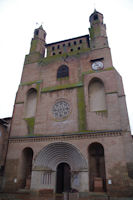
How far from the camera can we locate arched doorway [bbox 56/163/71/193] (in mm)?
15951

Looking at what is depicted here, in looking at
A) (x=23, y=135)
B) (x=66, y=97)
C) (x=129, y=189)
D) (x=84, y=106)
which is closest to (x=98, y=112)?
(x=84, y=106)

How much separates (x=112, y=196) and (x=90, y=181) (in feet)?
8.15

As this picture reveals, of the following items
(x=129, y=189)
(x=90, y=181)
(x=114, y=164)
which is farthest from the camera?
(x=90, y=181)

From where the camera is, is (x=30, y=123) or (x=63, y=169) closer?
(x=63, y=169)

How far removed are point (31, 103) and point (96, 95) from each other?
825 cm

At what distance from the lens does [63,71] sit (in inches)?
821

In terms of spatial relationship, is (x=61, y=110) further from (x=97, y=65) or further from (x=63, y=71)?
(x=97, y=65)

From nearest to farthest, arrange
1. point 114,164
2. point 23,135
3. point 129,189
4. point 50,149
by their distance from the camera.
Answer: point 129,189 → point 114,164 → point 50,149 → point 23,135

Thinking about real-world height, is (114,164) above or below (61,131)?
below

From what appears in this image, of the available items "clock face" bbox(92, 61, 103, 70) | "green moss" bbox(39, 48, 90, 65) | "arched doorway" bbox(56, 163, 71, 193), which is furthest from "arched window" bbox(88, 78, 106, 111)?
"arched doorway" bbox(56, 163, 71, 193)

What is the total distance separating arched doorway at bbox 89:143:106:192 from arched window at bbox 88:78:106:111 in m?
3.96

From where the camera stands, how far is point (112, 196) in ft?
41.6

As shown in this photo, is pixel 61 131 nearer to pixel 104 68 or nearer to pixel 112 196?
pixel 112 196

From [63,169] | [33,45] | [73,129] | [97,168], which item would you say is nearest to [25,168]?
[63,169]
